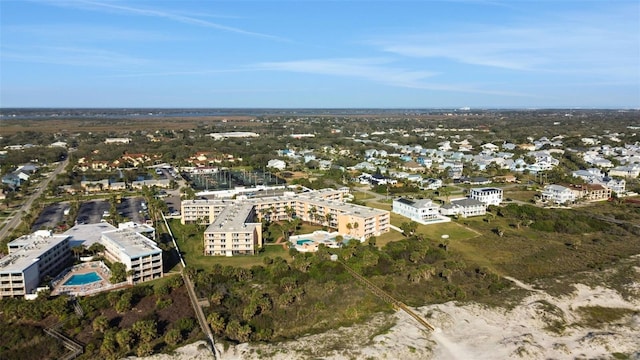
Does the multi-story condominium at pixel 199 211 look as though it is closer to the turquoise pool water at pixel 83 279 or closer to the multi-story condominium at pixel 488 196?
the turquoise pool water at pixel 83 279

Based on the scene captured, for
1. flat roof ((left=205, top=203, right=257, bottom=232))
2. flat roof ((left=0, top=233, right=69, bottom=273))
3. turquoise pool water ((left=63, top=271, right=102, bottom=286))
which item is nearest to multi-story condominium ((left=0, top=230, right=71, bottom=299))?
flat roof ((left=0, top=233, right=69, bottom=273))

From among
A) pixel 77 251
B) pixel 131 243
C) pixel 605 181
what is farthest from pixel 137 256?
pixel 605 181


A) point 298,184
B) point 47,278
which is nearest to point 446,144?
point 298,184

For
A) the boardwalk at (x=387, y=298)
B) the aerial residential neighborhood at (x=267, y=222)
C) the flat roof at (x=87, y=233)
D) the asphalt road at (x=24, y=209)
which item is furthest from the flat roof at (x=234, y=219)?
the asphalt road at (x=24, y=209)

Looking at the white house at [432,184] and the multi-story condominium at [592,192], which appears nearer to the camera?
the multi-story condominium at [592,192]

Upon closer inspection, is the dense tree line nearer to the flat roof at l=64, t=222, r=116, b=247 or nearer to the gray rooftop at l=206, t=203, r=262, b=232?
the gray rooftop at l=206, t=203, r=262, b=232

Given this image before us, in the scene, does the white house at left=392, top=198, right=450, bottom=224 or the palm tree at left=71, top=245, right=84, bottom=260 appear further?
the white house at left=392, top=198, right=450, bottom=224

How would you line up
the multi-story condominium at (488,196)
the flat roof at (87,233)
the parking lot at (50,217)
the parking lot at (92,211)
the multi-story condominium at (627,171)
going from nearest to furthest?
1. the flat roof at (87,233)
2. the parking lot at (50,217)
3. the parking lot at (92,211)
4. the multi-story condominium at (488,196)
5. the multi-story condominium at (627,171)
